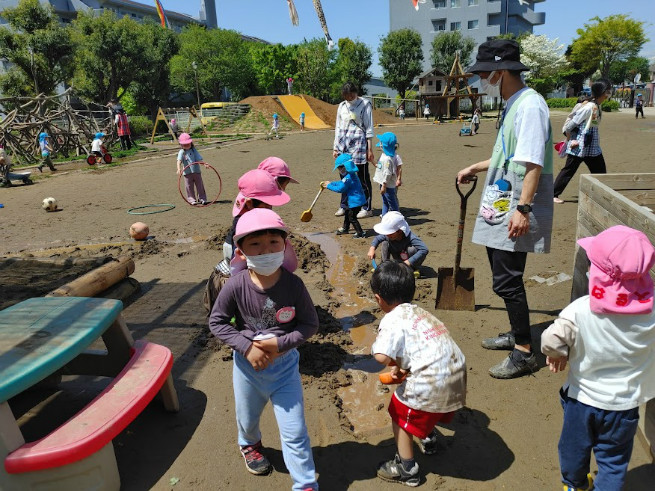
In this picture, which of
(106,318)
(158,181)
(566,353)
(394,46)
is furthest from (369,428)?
(394,46)

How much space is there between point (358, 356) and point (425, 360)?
163 cm

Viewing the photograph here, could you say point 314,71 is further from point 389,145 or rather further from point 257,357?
point 257,357

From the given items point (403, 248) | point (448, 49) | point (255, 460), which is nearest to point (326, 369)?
point (255, 460)

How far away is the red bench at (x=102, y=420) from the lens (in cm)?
221

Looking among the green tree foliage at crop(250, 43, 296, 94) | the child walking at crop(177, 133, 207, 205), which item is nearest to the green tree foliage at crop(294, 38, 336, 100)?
the green tree foliage at crop(250, 43, 296, 94)

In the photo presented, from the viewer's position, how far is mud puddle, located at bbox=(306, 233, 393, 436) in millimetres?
3139

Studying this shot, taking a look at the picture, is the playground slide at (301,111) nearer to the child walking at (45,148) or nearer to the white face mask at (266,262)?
the child walking at (45,148)

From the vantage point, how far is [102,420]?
2451 mm

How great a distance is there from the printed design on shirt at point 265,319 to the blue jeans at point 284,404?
0.63 ft

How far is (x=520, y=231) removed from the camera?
311cm

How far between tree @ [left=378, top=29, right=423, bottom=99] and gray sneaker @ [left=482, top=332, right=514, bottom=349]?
5286 centimetres

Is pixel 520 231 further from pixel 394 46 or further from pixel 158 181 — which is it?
pixel 394 46

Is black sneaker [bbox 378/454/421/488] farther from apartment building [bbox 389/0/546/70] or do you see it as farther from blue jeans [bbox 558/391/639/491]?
apartment building [bbox 389/0/546/70]

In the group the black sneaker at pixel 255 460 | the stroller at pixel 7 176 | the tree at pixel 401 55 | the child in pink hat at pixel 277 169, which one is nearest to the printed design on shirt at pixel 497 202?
the child in pink hat at pixel 277 169
